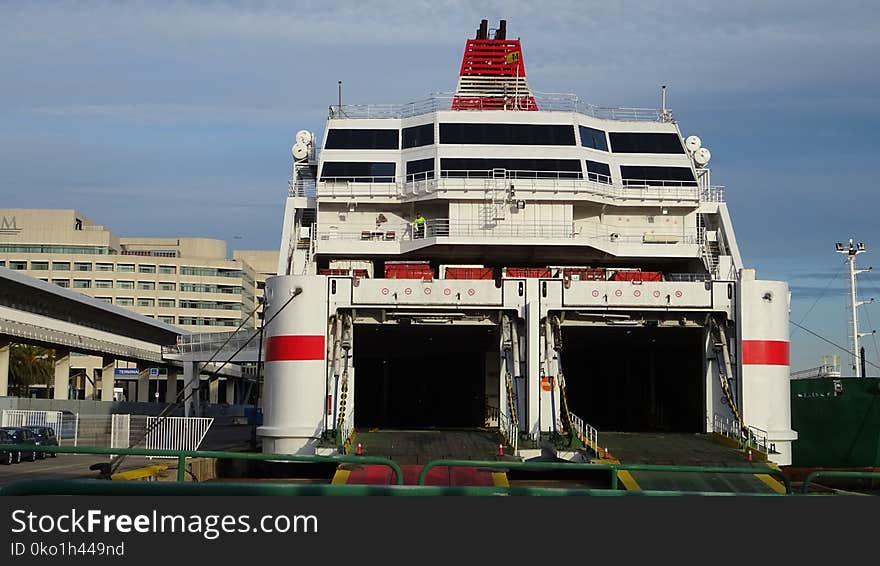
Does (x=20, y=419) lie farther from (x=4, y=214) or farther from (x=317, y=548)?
(x=4, y=214)

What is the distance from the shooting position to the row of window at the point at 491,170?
2748 centimetres

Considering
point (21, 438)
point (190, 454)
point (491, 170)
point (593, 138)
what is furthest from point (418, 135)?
point (190, 454)

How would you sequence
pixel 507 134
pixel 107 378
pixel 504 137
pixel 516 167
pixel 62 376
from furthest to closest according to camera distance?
pixel 107 378 < pixel 62 376 < pixel 507 134 < pixel 504 137 < pixel 516 167

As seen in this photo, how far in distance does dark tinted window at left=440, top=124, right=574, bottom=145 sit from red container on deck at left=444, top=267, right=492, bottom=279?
513 cm

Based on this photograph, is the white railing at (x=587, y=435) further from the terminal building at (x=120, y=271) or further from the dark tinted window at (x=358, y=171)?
the terminal building at (x=120, y=271)

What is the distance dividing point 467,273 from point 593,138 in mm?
7346

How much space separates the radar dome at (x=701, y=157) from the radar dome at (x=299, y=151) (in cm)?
1268

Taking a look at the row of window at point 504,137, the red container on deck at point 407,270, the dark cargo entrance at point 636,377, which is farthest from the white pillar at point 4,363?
the red container on deck at point 407,270

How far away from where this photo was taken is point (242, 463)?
78.2 ft

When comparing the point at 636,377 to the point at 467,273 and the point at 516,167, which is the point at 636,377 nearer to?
the point at 516,167

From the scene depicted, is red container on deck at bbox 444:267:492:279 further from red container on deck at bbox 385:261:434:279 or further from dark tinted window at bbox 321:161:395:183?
dark tinted window at bbox 321:161:395:183

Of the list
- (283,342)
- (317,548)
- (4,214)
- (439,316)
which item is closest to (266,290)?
(283,342)

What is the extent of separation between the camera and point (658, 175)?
28.8 metres

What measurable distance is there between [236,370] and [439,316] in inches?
2580
